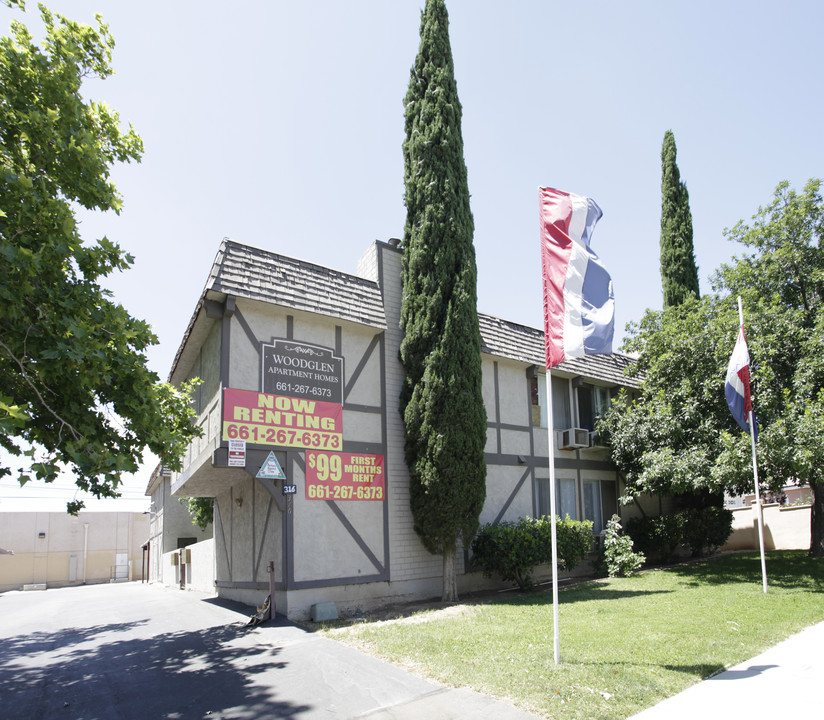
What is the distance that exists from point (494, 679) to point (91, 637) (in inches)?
320

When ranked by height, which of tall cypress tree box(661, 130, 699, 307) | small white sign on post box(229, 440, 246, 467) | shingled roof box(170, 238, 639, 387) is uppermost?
tall cypress tree box(661, 130, 699, 307)

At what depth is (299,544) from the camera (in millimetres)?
10930

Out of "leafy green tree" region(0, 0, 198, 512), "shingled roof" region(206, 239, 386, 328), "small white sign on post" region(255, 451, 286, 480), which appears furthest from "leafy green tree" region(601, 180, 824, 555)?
"leafy green tree" region(0, 0, 198, 512)

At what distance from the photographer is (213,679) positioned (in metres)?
6.83

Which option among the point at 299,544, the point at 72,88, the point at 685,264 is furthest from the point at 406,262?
the point at 685,264

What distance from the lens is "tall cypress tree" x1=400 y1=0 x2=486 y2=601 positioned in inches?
474

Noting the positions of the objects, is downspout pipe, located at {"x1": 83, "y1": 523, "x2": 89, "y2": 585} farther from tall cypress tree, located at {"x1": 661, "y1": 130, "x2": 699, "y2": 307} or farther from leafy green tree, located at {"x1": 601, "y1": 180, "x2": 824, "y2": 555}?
tall cypress tree, located at {"x1": 661, "y1": 130, "x2": 699, "y2": 307}

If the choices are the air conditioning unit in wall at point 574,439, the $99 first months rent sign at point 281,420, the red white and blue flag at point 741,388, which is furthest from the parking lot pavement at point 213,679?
the air conditioning unit in wall at point 574,439

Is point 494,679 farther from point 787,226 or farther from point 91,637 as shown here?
point 787,226

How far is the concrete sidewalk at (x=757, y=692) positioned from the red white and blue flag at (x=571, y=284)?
3.64 meters

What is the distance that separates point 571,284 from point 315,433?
6.27 meters

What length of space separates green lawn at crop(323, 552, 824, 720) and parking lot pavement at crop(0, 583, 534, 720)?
0.49m

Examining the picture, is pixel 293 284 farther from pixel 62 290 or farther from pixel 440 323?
pixel 62 290

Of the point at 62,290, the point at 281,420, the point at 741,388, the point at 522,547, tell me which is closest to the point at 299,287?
the point at 281,420
